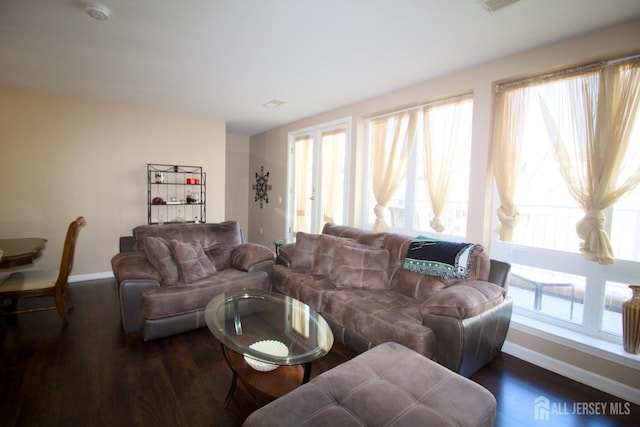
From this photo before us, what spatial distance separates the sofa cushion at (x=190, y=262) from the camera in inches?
117

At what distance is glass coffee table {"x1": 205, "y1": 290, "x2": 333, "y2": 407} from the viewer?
1712 millimetres

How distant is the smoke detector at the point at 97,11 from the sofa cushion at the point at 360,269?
2.72 meters

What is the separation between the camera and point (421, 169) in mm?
3645

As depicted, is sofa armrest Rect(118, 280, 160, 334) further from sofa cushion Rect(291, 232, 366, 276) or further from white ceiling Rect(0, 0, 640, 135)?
white ceiling Rect(0, 0, 640, 135)

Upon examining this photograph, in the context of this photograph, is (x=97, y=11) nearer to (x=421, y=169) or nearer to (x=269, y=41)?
(x=269, y=41)

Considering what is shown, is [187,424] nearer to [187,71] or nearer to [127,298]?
[127,298]

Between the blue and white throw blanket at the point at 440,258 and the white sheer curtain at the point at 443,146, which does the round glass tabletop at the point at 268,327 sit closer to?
the blue and white throw blanket at the point at 440,258

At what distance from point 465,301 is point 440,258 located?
0.64 metres

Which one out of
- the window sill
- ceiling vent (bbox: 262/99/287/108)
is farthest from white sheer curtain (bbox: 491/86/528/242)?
ceiling vent (bbox: 262/99/287/108)

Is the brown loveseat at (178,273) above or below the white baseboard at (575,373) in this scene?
above

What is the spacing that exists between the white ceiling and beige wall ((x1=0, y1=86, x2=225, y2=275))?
1.57 ft

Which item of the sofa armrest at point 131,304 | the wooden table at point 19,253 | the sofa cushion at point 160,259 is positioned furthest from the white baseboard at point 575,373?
the wooden table at point 19,253

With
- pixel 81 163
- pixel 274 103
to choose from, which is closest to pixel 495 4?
pixel 274 103

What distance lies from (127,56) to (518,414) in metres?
4.34
